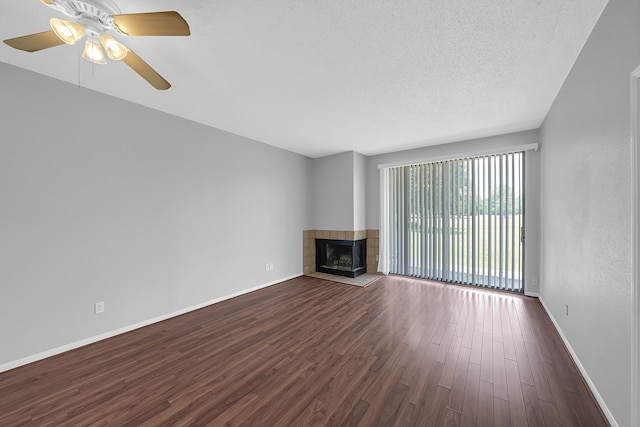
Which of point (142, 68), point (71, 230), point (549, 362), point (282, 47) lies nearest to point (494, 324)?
point (549, 362)

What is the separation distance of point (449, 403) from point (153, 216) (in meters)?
3.49

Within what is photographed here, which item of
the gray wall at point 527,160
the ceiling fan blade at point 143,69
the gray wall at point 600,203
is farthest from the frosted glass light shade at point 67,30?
the gray wall at point 527,160

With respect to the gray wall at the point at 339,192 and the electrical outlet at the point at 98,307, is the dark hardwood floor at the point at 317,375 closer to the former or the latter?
the electrical outlet at the point at 98,307

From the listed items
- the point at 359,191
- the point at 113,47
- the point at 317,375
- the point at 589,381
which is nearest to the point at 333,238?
the point at 359,191

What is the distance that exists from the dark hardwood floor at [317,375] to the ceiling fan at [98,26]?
2.37m

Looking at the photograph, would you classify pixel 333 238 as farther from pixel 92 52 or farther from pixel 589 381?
pixel 92 52

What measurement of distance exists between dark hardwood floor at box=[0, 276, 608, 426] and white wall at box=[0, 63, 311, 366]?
0.37m

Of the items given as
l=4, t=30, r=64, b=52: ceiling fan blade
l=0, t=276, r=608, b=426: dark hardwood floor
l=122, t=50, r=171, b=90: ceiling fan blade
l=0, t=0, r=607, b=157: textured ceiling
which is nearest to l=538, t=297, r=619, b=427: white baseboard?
l=0, t=276, r=608, b=426: dark hardwood floor

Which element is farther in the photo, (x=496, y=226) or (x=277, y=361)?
(x=496, y=226)

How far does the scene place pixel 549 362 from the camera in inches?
79.4

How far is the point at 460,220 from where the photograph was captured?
4195mm

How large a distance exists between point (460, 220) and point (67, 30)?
5057 millimetres

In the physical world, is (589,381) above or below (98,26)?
below

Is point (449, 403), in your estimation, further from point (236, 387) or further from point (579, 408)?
point (236, 387)
